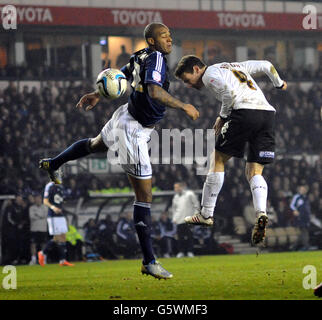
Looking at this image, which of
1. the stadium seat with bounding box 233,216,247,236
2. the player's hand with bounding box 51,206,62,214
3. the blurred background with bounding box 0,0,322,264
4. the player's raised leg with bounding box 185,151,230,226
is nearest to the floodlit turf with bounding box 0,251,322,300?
the player's raised leg with bounding box 185,151,230,226

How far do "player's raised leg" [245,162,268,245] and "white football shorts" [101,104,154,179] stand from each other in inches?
44.9

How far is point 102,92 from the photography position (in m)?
8.03

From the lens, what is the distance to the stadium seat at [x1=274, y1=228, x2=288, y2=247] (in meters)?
18.8

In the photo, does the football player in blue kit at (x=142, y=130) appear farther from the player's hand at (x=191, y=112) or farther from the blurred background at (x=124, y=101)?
the blurred background at (x=124, y=101)

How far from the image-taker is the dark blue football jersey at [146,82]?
7531mm

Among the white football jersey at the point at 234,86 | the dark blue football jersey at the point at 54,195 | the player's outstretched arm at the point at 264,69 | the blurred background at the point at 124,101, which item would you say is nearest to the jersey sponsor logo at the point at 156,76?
the white football jersey at the point at 234,86

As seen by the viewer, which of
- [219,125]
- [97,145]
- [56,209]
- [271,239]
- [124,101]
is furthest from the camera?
[124,101]

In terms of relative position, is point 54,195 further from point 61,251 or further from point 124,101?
point 124,101

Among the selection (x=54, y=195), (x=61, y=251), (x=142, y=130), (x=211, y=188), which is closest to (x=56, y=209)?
(x=54, y=195)

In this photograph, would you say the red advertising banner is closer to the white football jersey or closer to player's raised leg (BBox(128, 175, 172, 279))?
the white football jersey

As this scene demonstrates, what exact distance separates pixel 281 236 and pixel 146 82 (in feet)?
40.1

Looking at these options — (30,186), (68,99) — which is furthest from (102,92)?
(68,99)

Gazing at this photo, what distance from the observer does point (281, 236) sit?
62.1 feet
